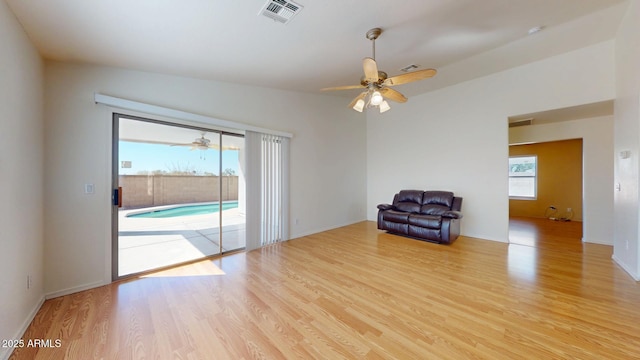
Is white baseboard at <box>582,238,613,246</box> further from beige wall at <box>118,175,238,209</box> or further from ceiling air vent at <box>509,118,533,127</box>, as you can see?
beige wall at <box>118,175,238,209</box>

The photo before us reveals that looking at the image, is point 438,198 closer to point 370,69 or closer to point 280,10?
point 370,69

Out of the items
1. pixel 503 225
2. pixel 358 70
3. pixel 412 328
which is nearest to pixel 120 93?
pixel 358 70

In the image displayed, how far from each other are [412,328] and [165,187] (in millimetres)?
3719

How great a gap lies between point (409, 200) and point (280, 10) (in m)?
4.49

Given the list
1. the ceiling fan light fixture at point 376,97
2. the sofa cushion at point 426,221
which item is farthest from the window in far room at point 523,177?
the ceiling fan light fixture at point 376,97

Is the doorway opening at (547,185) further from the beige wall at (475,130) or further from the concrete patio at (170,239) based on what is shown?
the concrete patio at (170,239)

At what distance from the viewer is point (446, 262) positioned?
3236 mm

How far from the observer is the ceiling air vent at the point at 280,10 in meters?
2.07

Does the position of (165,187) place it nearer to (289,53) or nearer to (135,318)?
(135,318)

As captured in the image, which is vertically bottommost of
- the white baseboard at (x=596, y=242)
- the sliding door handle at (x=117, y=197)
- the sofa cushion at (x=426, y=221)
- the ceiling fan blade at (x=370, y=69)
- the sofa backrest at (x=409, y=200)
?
the white baseboard at (x=596, y=242)

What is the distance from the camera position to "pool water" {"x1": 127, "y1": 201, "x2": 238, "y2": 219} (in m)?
3.58

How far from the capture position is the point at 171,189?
3561mm

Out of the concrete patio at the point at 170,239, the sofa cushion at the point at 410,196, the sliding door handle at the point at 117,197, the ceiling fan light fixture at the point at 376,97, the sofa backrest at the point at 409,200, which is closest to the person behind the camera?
the sliding door handle at the point at 117,197

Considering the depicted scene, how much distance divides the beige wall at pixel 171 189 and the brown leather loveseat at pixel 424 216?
128 inches
